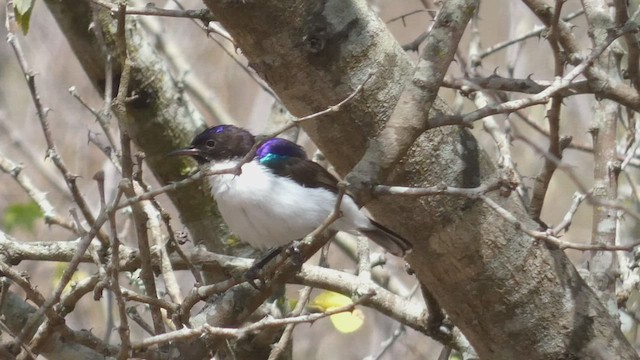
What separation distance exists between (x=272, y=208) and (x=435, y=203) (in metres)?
0.78

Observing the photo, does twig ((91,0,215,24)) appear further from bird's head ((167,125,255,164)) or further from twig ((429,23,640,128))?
bird's head ((167,125,255,164))

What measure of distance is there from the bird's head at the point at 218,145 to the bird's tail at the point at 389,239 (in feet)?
2.15

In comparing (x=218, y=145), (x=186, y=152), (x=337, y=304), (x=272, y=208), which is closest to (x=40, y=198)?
(x=186, y=152)

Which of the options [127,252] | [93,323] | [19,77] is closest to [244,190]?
[127,252]

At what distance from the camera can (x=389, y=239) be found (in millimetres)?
2859

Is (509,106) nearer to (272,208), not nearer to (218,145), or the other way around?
(272,208)

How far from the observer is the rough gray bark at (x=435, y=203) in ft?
7.78

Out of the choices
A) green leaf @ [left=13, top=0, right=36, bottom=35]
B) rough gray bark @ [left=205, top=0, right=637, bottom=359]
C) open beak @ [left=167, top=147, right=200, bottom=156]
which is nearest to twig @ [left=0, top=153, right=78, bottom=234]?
open beak @ [left=167, top=147, right=200, bottom=156]

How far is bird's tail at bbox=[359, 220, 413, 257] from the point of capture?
261 cm

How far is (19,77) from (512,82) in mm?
5747

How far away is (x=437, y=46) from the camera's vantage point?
2.30m

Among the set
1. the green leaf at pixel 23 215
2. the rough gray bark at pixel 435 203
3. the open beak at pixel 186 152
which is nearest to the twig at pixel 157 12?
the rough gray bark at pixel 435 203

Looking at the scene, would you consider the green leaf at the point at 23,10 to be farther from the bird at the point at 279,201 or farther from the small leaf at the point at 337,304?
the small leaf at the point at 337,304

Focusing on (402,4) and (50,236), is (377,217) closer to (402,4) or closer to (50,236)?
(50,236)
